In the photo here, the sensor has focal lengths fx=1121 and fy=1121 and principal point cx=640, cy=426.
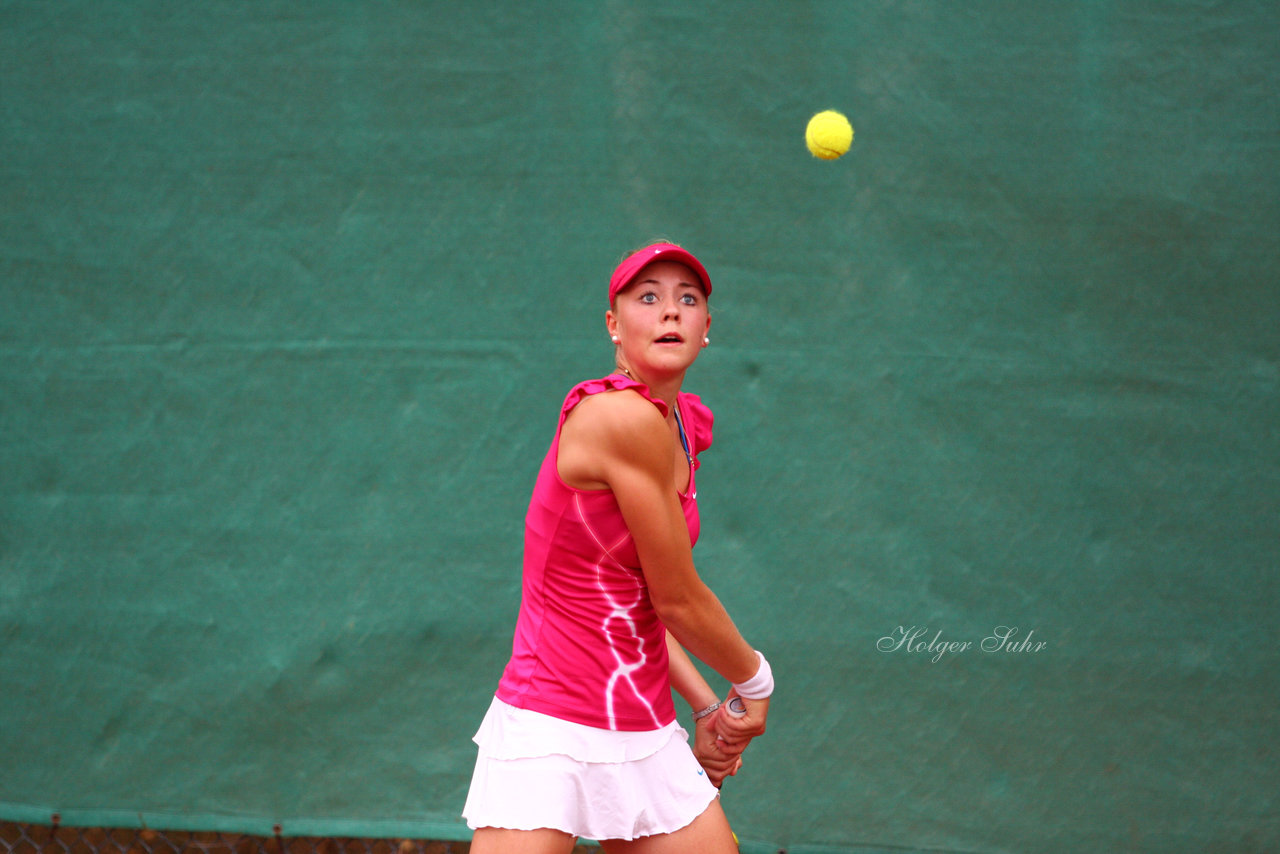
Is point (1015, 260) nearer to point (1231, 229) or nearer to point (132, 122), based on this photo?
point (1231, 229)

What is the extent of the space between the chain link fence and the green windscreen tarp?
119 millimetres

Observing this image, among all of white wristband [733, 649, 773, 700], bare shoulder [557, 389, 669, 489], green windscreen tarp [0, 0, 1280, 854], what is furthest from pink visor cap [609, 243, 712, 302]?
green windscreen tarp [0, 0, 1280, 854]

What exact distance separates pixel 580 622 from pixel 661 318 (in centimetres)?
52

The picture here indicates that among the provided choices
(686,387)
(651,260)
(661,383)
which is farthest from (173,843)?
(651,260)

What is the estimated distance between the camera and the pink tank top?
179 cm

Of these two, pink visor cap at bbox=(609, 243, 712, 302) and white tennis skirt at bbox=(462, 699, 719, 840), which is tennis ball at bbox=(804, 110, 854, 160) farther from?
white tennis skirt at bbox=(462, 699, 719, 840)

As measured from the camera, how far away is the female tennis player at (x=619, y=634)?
5.64 ft

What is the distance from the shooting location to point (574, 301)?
3.07m

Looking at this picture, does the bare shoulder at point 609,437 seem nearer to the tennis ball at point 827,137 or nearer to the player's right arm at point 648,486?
the player's right arm at point 648,486

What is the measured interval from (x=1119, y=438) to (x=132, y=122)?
2.84m

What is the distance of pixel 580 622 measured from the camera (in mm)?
1845

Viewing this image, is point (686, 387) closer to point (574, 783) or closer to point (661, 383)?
point (661, 383)

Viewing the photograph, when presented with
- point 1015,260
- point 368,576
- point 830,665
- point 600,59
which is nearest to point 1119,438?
point 1015,260

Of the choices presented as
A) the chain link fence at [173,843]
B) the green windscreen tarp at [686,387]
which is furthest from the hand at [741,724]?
the chain link fence at [173,843]
